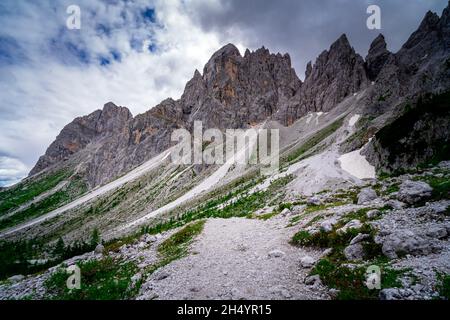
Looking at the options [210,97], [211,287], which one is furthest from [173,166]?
[211,287]

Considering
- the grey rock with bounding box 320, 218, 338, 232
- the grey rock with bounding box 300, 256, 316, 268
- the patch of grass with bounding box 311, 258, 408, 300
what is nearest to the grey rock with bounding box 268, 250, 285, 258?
the grey rock with bounding box 300, 256, 316, 268

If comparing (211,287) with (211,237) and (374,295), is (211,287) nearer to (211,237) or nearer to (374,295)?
(374,295)

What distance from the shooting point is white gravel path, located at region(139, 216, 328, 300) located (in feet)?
32.2

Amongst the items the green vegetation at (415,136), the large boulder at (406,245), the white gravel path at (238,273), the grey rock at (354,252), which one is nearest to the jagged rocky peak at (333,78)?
the green vegetation at (415,136)

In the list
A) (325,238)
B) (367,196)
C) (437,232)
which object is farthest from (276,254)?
(367,196)

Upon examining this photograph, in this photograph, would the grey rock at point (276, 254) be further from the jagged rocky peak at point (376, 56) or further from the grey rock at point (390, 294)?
the jagged rocky peak at point (376, 56)

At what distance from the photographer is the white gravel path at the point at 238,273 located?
9.83m

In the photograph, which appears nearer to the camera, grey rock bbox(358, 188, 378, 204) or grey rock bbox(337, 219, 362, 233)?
grey rock bbox(337, 219, 362, 233)

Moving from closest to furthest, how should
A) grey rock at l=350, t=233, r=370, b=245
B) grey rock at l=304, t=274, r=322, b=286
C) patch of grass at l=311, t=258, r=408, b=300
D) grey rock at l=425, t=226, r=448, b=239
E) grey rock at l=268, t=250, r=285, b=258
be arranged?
patch of grass at l=311, t=258, r=408, b=300, grey rock at l=304, t=274, r=322, b=286, grey rock at l=425, t=226, r=448, b=239, grey rock at l=350, t=233, r=370, b=245, grey rock at l=268, t=250, r=285, b=258

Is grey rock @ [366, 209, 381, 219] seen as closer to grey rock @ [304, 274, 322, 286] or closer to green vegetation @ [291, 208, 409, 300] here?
green vegetation @ [291, 208, 409, 300]

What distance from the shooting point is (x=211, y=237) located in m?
20.5

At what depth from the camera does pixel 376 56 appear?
162250 mm

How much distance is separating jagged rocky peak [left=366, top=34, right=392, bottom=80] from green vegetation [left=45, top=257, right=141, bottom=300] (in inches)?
7074
